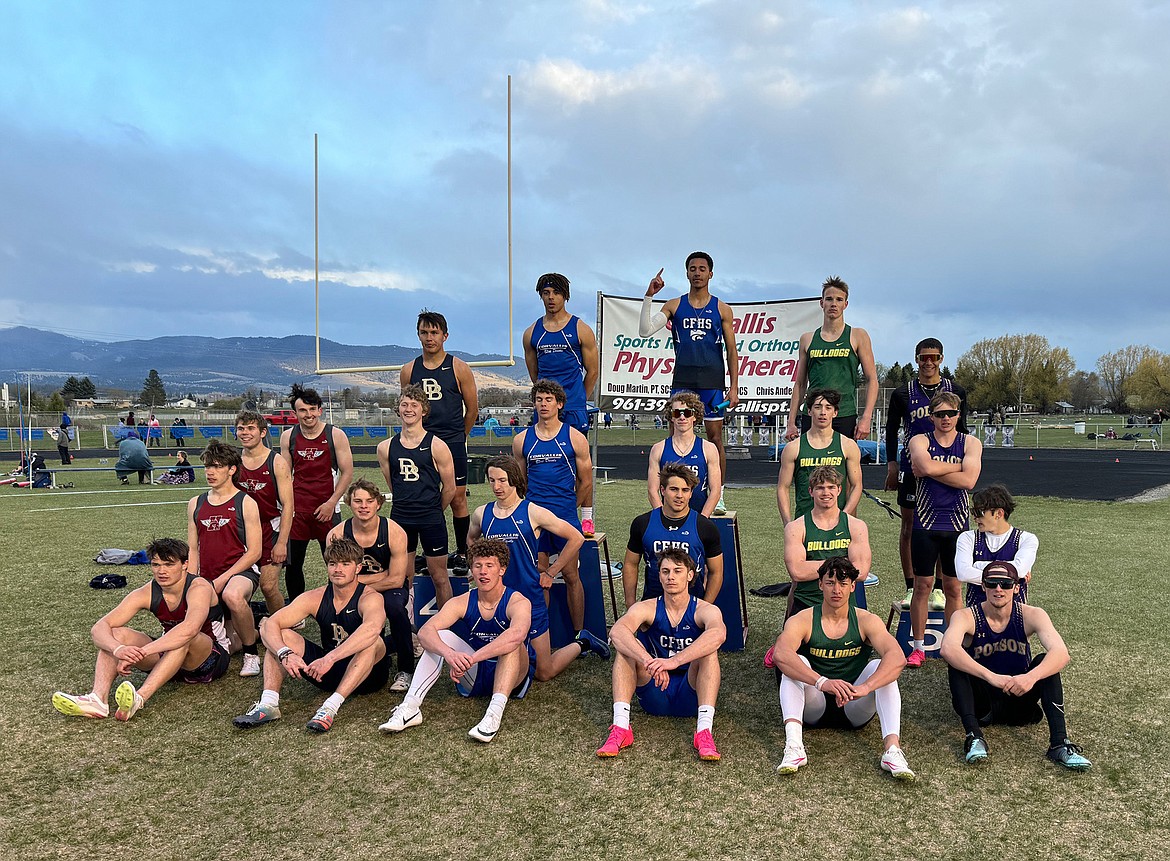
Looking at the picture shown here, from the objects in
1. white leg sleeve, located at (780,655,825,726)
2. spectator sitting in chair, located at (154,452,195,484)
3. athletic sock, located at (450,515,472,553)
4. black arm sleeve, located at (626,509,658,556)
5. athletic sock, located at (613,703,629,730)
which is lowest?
spectator sitting in chair, located at (154,452,195,484)

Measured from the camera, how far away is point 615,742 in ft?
12.3

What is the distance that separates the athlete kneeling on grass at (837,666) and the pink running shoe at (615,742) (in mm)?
775

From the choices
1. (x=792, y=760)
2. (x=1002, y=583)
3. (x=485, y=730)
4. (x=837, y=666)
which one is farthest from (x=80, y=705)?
(x=1002, y=583)

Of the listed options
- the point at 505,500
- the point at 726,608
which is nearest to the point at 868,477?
the point at 726,608

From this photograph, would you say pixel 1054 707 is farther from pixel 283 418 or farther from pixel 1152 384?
pixel 1152 384

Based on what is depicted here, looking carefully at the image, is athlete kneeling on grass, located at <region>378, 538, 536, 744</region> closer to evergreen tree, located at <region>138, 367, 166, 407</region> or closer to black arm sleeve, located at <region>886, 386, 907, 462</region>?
black arm sleeve, located at <region>886, 386, 907, 462</region>

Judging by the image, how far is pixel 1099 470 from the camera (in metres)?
21.4

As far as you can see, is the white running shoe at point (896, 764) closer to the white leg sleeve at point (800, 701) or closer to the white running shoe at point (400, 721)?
the white leg sleeve at point (800, 701)

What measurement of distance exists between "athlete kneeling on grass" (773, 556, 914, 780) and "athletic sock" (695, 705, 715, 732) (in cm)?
37

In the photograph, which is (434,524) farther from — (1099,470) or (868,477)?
(1099,470)

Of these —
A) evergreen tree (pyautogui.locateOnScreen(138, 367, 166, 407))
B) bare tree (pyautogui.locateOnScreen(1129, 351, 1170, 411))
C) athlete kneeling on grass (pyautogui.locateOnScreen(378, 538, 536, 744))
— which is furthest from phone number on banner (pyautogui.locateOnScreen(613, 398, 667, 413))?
bare tree (pyautogui.locateOnScreen(1129, 351, 1170, 411))

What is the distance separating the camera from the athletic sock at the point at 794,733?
11.9ft

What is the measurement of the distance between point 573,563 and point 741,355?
8026 mm

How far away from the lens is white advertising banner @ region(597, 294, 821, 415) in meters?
11.4
